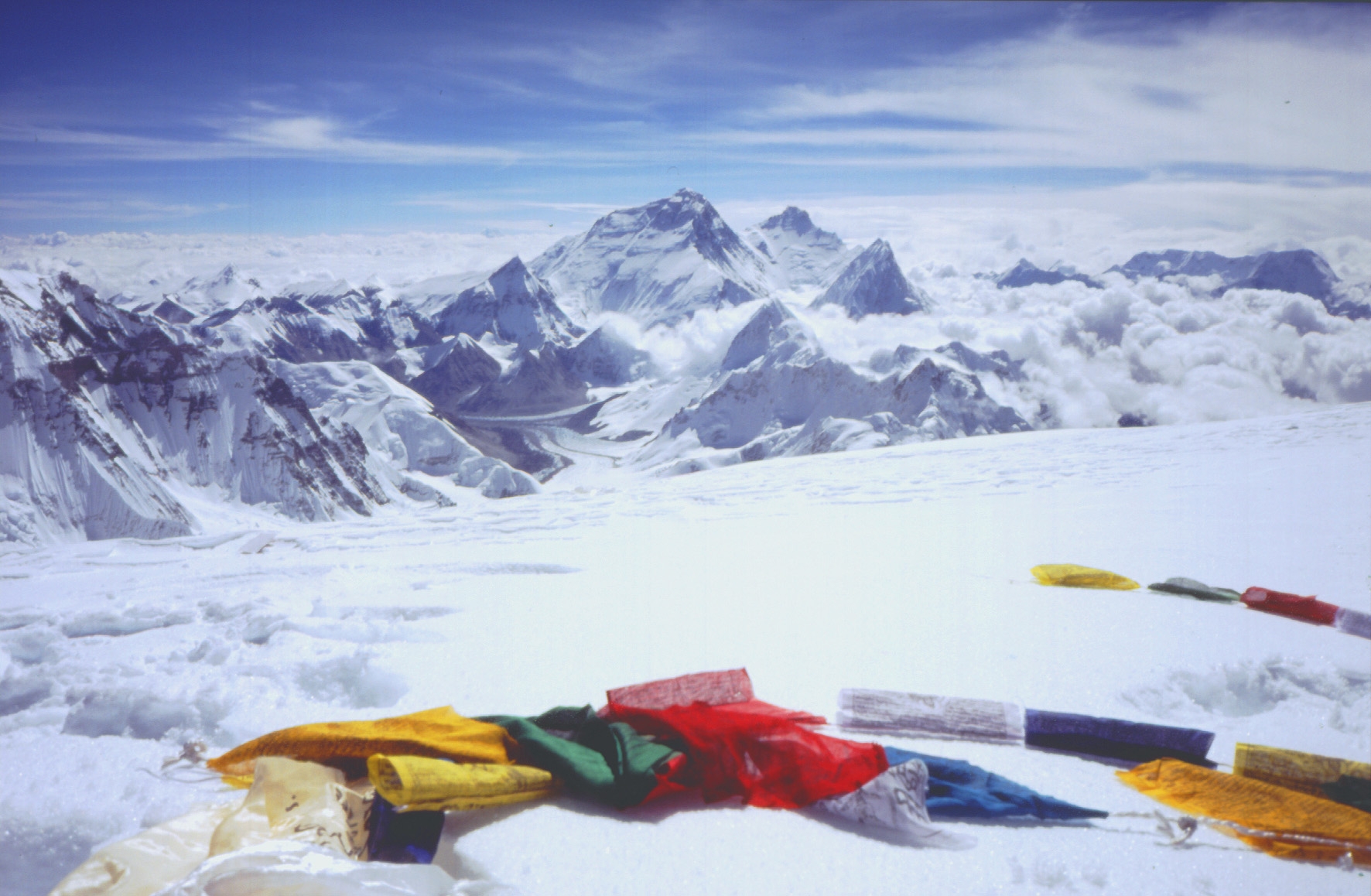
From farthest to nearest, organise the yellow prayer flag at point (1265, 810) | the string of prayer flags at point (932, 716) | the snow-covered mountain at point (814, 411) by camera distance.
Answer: the snow-covered mountain at point (814, 411)
the string of prayer flags at point (932, 716)
the yellow prayer flag at point (1265, 810)

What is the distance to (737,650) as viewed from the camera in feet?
15.6

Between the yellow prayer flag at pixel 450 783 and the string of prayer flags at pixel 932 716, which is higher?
the yellow prayer flag at pixel 450 783

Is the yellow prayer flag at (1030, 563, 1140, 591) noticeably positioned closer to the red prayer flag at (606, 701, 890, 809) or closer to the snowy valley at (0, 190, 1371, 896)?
the snowy valley at (0, 190, 1371, 896)

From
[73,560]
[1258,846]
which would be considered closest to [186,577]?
[73,560]

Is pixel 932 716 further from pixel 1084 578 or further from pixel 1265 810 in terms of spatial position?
pixel 1084 578

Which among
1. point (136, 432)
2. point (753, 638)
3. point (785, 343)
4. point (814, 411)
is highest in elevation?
point (785, 343)

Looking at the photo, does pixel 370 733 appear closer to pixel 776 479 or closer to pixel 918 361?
pixel 776 479

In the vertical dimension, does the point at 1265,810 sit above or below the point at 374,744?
below

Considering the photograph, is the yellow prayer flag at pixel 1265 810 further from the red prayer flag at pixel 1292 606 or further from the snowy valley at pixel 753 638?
the red prayer flag at pixel 1292 606

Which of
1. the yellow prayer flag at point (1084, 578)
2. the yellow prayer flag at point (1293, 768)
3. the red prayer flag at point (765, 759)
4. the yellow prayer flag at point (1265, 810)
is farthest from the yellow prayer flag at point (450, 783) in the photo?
the yellow prayer flag at point (1084, 578)

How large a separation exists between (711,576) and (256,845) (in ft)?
15.3

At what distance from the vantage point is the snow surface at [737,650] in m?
2.72

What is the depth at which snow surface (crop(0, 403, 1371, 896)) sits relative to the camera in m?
2.72

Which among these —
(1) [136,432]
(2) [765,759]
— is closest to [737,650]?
(2) [765,759]
